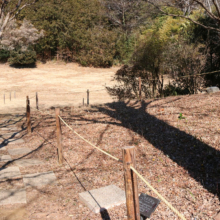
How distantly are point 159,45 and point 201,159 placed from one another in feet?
33.2

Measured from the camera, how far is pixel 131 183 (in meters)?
2.82

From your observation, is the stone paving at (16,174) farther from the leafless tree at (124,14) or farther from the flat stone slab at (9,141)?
the leafless tree at (124,14)

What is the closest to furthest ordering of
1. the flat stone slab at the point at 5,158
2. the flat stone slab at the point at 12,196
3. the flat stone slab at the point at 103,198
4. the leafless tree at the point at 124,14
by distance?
the flat stone slab at the point at 103,198 < the flat stone slab at the point at 12,196 < the flat stone slab at the point at 5,158 < the leafless tree at the point at 124,14

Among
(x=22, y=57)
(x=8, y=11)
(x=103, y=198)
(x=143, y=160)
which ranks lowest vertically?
(x=103, y=198)

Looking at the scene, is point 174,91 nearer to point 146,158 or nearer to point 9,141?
point 9,141

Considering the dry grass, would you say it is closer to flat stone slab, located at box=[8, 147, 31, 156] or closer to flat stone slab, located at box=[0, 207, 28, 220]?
flat stone slab, located at box=[0, 207, 28, 220]

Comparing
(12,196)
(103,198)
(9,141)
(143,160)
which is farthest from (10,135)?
(103,198)

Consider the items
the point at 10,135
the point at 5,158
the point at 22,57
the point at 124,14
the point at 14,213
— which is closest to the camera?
the point at 14,213

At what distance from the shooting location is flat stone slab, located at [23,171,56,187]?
500cm

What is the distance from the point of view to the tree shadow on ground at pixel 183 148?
15.0 ft

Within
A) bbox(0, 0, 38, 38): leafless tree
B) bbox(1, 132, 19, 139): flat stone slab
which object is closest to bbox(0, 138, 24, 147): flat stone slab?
bbox(1, 132, 19, 139): flat stone slab

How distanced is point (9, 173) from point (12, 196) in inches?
43.1

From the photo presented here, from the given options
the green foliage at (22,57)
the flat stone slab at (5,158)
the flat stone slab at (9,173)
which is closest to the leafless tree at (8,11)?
the flat stone slab at (5,158)

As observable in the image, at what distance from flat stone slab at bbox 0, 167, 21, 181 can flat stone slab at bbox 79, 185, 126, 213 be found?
166 centimetres
